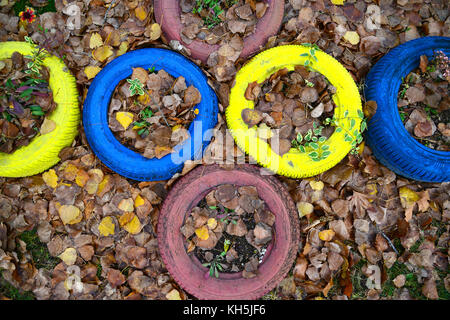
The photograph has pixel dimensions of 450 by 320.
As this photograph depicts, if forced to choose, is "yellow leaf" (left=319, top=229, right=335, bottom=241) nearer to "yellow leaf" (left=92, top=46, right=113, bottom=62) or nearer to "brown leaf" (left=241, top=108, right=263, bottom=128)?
"brown leaf" (left=241, top=108, right=263, bottom=128)

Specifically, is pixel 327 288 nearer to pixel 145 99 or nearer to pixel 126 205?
pixel 126 205

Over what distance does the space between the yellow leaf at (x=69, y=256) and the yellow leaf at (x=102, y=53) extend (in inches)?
52.4

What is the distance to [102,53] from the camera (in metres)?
2.29

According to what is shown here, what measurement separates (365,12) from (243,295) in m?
2.18

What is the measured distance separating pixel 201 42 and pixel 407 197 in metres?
1.79

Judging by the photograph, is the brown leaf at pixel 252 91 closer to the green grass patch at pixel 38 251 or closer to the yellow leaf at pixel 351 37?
the yellow leaf at pixel 351 37

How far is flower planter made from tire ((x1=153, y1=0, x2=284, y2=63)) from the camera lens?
219 cm

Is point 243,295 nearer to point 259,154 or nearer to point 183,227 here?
point 183,227

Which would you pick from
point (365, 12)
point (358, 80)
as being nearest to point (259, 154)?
point (358, 80)

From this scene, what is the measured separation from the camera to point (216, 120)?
2.19 metres

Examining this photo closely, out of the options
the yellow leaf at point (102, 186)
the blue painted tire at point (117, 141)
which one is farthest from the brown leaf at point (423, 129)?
the yellow leaf at point (102, 186)

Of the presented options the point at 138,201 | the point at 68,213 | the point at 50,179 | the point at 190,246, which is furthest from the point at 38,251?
the point at 190,246

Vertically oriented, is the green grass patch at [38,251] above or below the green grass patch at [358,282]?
above

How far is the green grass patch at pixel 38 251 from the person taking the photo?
2.25m
